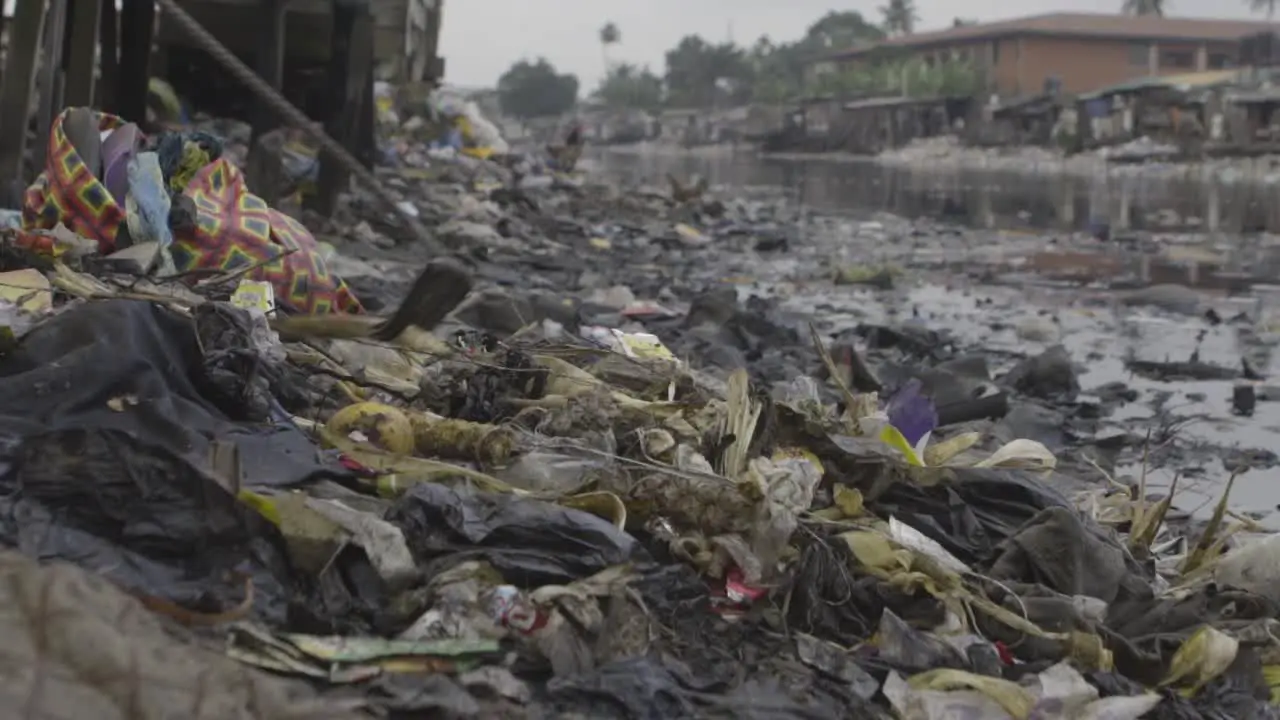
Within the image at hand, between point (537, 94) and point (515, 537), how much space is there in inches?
4074

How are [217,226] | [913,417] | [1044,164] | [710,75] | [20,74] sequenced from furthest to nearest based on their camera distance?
[710,75] → [1044,164] → [20,74] → [217,226] → [913,417]

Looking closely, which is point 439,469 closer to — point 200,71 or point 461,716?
point 461,716

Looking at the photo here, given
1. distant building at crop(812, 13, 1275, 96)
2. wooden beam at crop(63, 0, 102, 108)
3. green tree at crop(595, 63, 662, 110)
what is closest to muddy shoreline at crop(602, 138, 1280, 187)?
distant building at crop(812, 13, 1275, 96)

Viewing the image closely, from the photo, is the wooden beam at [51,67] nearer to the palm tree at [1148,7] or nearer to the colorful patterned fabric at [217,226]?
the colorful patterned fabric at [217,226]

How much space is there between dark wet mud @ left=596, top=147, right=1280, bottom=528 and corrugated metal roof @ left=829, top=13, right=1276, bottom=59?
41.1 m

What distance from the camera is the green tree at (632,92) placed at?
4053 inches

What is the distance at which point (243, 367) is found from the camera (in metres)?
3.31

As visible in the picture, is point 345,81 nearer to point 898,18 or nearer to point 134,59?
point 134,59

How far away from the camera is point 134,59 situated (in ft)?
31.4

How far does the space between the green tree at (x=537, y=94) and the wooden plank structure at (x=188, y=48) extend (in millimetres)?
92588

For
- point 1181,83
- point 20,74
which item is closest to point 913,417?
point 20,74

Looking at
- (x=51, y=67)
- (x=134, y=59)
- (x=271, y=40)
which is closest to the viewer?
(x=51, y=67)

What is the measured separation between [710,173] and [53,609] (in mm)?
36178

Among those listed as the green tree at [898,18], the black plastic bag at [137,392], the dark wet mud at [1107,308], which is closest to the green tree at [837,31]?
the green tree at [898,18]
